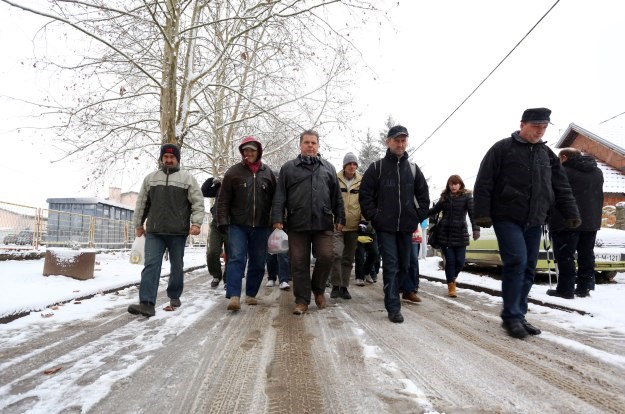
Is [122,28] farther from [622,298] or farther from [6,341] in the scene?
[622,298]

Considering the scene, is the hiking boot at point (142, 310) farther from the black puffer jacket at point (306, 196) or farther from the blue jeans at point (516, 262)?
the blue jeans at point (516, 262)

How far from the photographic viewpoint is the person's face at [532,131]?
131 inches

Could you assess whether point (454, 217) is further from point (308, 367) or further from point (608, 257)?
point (308, 367)

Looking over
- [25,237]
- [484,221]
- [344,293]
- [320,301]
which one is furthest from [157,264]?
[25,237]

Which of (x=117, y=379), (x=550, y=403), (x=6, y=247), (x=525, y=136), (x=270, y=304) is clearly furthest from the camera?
(x=6, y=247)

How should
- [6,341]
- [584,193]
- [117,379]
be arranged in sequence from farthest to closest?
[584,193], [6,341], [117,379]

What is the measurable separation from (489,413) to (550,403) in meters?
0.38

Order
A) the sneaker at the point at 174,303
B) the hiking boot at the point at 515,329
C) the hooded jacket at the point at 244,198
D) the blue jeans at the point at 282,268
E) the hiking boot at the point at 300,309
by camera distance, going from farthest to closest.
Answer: the blue jeans at the point at 282,268
the hooded jacket at the point at 244,198
the sneaker at the point at 174,303
the hiking boot at the point at 300,309
the hiking boot at the point at 515,329

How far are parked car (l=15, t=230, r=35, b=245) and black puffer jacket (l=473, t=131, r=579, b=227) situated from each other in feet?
44.9

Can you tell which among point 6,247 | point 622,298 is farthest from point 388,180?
point 6,247

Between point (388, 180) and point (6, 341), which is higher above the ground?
point (388, 180)

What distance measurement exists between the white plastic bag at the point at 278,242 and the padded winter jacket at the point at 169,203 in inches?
32.6

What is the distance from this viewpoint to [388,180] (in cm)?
411

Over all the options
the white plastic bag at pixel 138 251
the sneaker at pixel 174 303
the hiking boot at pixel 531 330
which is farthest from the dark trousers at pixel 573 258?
the white plastic bag at pixel 138 251
